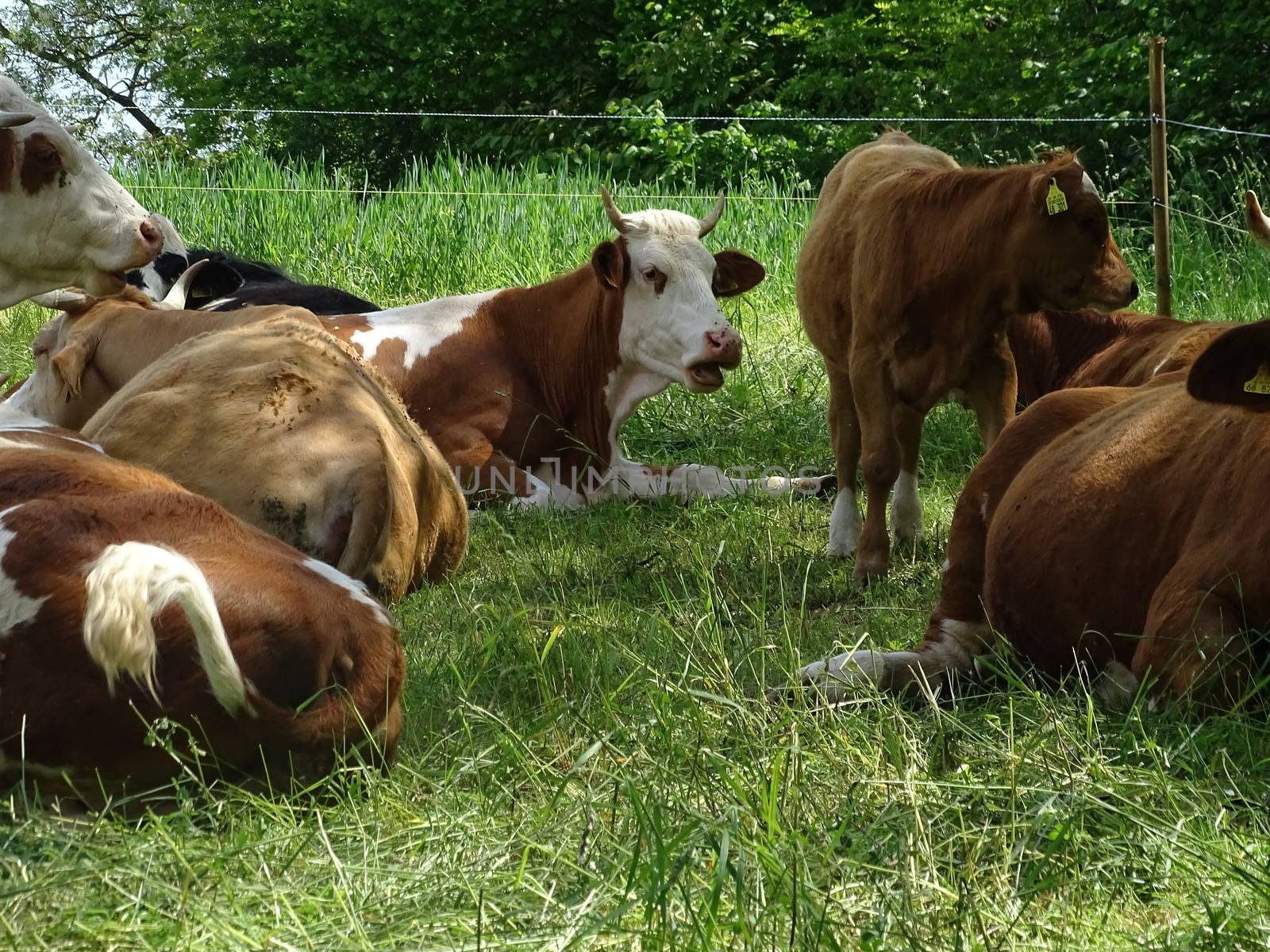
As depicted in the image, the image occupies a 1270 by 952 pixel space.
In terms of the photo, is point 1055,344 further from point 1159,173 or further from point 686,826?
point 686,826

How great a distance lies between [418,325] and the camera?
8203 millimetres

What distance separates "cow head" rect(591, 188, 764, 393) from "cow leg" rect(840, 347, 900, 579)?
2.07 meters

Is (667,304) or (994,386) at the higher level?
(994,386)

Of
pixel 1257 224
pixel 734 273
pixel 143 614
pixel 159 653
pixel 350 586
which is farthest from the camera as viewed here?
pixel 734 273

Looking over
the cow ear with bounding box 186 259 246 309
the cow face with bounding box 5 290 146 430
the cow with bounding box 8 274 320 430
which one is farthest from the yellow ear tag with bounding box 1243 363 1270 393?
the cow ear with bounding box 186 259 246 309

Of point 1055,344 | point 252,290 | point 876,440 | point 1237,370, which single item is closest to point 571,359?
point 252,290

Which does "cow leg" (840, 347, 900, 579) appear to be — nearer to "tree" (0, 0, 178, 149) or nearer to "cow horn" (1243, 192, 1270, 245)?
"cow horn" (1243, 192, 1270, 245)

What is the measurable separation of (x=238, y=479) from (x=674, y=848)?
2561 millimetres

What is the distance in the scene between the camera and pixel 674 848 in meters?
2.71

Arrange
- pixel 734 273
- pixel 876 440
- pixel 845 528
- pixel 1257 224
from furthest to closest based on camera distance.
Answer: pixel 734 273 < pixel 845 528 < pixel 876 440 < pixel 1257 224

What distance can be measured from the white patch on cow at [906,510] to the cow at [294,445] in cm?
185

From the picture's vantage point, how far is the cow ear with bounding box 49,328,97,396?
6.84 metres

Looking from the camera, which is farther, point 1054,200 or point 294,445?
point 1054,200

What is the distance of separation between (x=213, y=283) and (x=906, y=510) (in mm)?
4848
